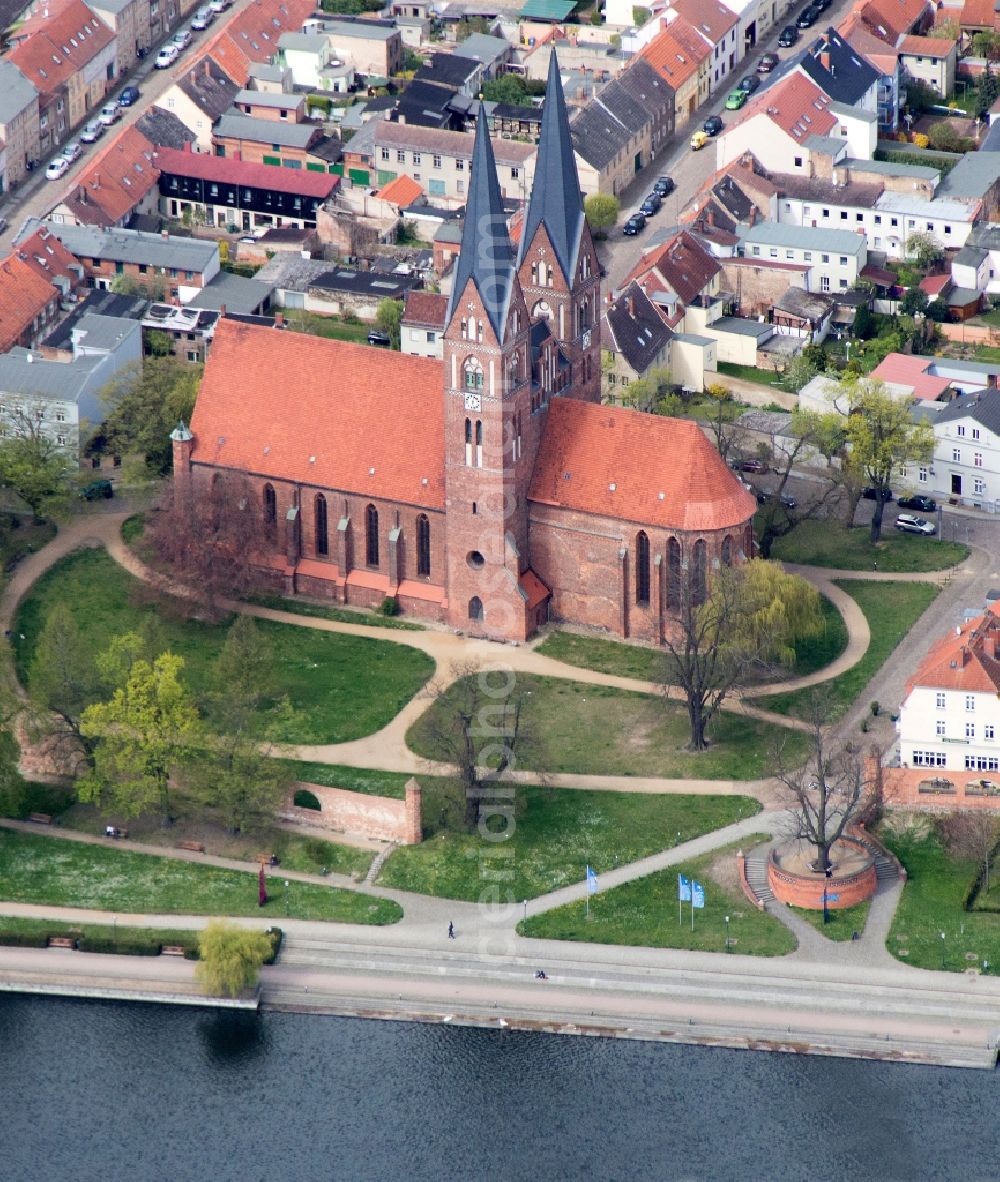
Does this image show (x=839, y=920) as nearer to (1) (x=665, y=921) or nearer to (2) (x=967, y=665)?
(1) (x=665, y=921)

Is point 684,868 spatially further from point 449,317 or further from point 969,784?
point 449,317

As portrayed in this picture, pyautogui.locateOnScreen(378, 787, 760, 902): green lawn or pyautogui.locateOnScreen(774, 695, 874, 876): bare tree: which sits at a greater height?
pyautogui.locateOnScreen(774, 695, 874, 876): bare tree

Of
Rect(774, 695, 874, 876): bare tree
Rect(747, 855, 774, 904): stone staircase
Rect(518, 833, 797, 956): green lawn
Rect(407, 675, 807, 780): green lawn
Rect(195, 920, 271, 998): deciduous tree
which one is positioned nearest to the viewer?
Rect(195, 920, 271, 998): deciduous tree

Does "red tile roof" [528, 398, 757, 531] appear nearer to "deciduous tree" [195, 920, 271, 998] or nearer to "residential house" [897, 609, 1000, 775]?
"residential house" [897, 609, 1000, 775]

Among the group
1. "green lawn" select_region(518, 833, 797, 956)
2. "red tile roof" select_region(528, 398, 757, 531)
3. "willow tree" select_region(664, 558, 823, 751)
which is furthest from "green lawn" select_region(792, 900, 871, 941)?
"red tile roof" select_region(528, 398, 757, 531)

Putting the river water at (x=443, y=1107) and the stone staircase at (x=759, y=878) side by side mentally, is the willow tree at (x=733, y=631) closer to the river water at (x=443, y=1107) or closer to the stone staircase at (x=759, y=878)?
the stone staircase at (x=759, y=878)

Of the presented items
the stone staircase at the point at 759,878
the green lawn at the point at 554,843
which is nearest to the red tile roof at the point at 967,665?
the green lawn at the point at 554,843

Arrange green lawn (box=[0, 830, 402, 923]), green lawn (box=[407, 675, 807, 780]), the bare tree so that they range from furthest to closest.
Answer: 1. green lawn (box=[407, 675, 807, 780])
2. green lawn (box=[0, 830, 402, 923])
3. the bare tree
